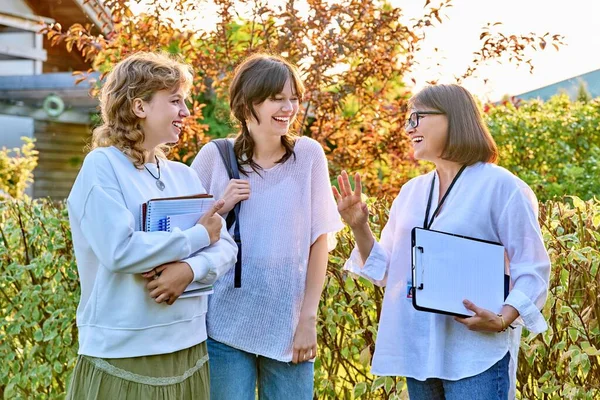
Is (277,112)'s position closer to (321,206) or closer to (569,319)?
(321,206)

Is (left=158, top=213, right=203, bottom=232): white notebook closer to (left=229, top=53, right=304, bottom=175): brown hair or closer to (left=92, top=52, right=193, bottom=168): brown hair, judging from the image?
(left=92, top=52, right=193, bottom=168): brown hair

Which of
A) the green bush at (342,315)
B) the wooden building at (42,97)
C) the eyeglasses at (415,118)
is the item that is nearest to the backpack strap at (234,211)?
the eyeglasses at (415,118)

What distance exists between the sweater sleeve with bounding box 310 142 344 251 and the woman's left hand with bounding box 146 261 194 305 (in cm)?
63

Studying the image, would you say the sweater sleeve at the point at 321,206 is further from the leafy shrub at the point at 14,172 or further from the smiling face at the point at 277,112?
the leafy shrub at the point at 14,172

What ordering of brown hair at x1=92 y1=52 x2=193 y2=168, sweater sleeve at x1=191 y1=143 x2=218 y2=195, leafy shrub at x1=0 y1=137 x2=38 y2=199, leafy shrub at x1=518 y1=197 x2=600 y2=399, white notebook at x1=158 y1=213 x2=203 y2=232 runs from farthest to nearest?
leafy shrub at x1=0 y1=137 x2=38 y2=199
leafy shrub at x1=518 y1=197 x2=600 y2=399
sweater sleeve at x1=191 y1=143 x2=218 y2=195
brown hair at x1=92 y1=52 x2=193 y2=168
white notebook at x1=158 y1=213 x2=203 y2=232

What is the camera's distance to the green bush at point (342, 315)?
3666 millimetres

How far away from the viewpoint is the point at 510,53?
6.28 m

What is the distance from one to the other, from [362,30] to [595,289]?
3058 mm

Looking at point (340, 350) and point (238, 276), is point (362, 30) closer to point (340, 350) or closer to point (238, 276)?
point (340, 350)

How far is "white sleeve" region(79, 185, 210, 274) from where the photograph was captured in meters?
2.76

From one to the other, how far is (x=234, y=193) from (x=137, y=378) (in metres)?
0.74

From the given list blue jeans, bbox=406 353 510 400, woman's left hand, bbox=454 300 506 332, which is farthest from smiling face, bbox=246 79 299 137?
blue jeans, bbox=406 353 510 400

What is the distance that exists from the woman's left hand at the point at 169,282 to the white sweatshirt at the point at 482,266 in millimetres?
687

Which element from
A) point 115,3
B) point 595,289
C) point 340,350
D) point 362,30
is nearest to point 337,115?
point 362,30
